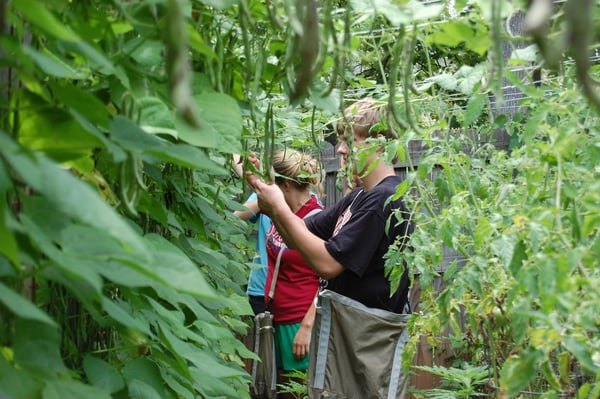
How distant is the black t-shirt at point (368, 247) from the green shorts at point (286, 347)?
135 cm

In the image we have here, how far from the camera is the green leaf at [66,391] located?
0.95 metres

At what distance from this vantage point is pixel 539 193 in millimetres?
1952

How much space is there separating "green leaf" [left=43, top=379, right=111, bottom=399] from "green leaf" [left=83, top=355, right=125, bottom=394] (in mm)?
228

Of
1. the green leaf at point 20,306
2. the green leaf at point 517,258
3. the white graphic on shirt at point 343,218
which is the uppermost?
the green leaf at point 20,306

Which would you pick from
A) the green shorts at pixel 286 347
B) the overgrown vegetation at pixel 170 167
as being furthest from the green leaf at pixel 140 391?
the green shorts at pixel 286 347

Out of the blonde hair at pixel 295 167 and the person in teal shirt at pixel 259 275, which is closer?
the blonde hair at pixel 295 167

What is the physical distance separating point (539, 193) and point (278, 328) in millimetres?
2924

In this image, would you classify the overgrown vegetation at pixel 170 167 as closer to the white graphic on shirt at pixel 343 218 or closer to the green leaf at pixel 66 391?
the green leaf at pixel 66 391

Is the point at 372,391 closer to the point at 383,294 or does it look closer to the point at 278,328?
the point at 383,294

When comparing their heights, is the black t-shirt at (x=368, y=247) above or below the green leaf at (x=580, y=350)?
below

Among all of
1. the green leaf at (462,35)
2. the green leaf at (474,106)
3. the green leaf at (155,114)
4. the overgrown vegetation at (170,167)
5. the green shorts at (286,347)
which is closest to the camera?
the overgrown vegetation at (170,167)

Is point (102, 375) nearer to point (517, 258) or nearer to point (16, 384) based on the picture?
point (16, 384)

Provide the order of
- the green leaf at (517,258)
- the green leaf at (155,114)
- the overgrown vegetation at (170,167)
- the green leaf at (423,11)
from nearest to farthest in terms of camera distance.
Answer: the overgrown vegetation at (170,167) → the green leaf at (423,11) → the green leaf at (155,114) → the green leaf at (517,258)

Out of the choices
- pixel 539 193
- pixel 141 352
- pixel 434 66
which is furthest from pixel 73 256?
pixel 434 66
